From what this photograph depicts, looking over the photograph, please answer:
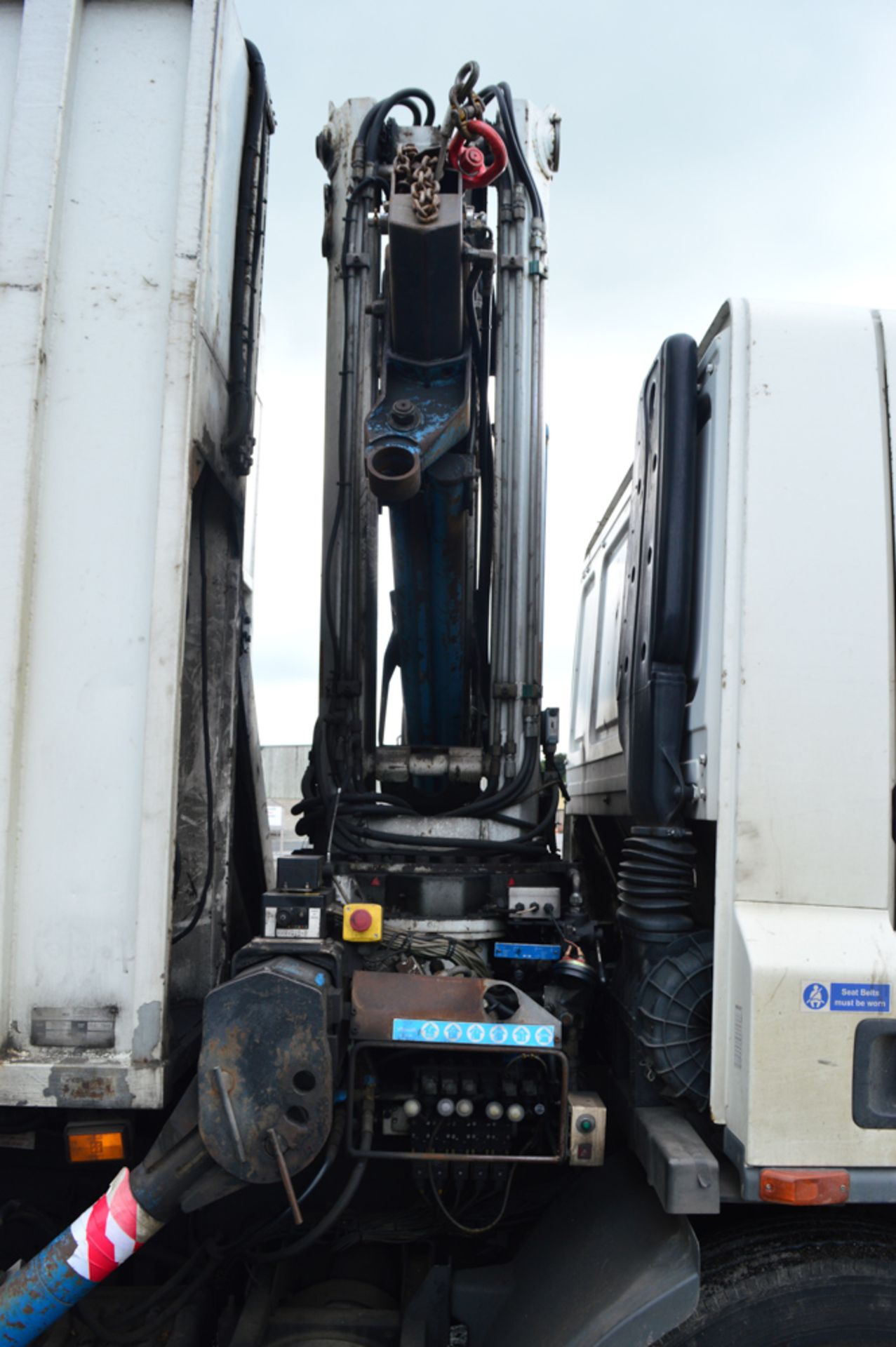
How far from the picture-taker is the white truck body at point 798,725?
5.99ft

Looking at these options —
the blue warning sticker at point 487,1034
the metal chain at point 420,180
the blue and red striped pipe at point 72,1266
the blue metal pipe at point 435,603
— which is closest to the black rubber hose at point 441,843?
the blue metal pipe at point 435,603

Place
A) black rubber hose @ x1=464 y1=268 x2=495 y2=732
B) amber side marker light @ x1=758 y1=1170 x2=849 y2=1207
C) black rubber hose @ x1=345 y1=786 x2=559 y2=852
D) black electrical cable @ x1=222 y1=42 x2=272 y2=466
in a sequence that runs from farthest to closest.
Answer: black rubber hose @ x1=464 y1=268 x2=495 y2=732 < black rubber hose @ x1=345 y1=786 x2=559 y2=852 < black electrical cable @ x1=222 y1=42 x2=272 y2=466 < amber side marker light @ x1=758 y1=1170 x2=849 y2=1207

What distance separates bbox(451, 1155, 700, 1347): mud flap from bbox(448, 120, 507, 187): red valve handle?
250 cm

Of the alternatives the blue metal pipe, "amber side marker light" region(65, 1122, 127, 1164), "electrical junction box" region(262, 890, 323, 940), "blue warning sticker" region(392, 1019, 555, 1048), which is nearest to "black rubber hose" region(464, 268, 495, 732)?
the blue metal pipe

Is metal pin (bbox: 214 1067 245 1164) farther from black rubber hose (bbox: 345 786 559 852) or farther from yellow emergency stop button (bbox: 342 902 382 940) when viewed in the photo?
black rubber hose (bbox: 345 786 559 852)

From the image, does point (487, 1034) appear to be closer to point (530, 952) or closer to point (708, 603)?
point (530, 952)

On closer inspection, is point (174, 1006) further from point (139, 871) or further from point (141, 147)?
point (141, 147)

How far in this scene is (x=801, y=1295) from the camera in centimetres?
189

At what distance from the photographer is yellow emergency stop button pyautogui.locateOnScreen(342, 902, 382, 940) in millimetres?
2287

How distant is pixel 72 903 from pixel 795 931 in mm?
1466

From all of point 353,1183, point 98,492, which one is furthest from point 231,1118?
point 98,492

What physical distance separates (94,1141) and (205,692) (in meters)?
1.13

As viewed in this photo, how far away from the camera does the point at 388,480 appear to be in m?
2.38

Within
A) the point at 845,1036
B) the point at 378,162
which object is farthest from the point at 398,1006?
the point at 378,162
